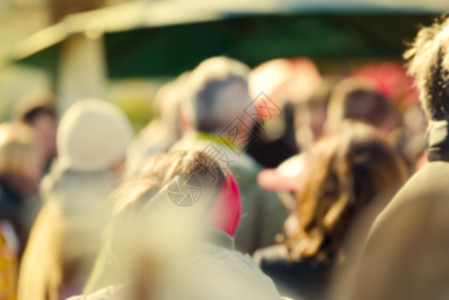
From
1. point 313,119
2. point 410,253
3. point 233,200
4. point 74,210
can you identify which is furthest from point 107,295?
point 313,119

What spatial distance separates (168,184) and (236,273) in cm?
25

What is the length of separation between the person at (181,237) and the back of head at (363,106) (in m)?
2.31

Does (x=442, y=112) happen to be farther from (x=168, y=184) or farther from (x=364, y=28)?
(x=364, y=28)

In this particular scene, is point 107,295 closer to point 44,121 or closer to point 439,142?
point 439,142

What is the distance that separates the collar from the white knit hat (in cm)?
186

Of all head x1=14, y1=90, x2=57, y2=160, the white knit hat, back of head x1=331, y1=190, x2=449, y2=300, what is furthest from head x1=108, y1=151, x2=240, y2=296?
head x1=14, y1=90, x2=57, y2=160

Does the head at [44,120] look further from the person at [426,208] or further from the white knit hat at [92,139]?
the person at [426,208]

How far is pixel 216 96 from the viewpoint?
3371 mm

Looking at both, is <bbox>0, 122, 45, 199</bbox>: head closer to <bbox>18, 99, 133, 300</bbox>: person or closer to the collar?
<bbox>18, 99, 133, 300</bbox>: person

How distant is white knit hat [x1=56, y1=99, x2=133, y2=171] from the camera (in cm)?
340

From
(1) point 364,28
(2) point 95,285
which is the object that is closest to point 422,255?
(2) point 95,285

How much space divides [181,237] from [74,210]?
1.59 metres

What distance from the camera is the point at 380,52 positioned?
5398 millimetres

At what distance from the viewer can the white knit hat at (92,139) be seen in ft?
11.1
